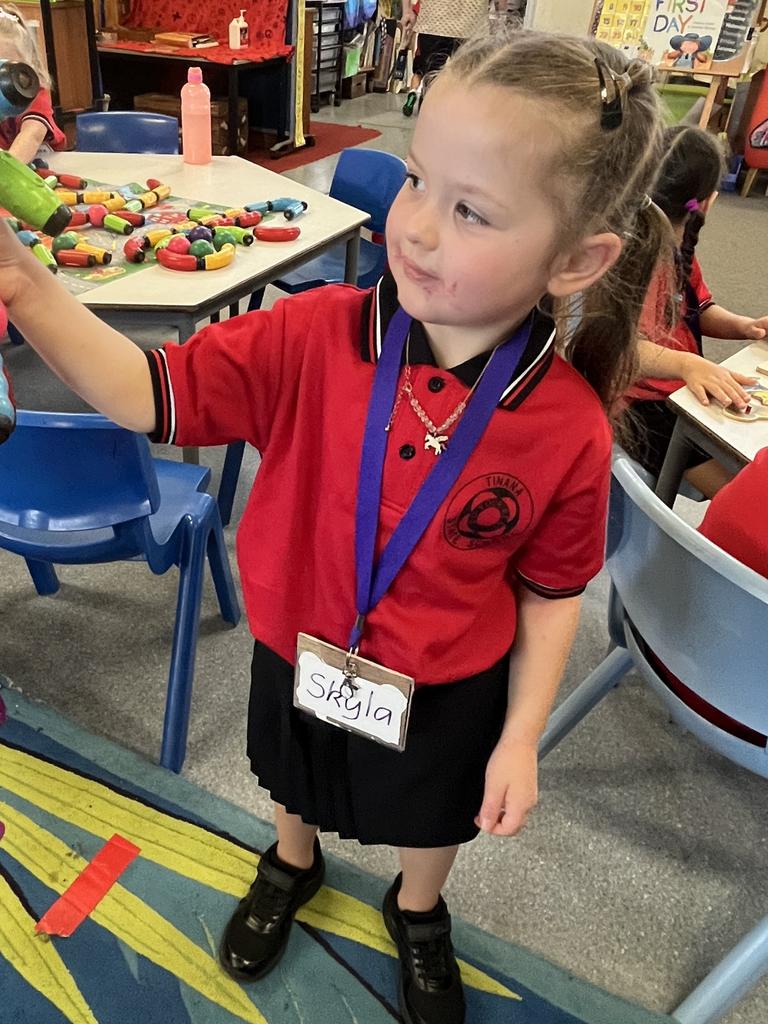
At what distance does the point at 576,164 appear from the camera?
608 millimetres

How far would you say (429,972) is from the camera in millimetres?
1104

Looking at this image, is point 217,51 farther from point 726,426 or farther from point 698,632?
point 698,632

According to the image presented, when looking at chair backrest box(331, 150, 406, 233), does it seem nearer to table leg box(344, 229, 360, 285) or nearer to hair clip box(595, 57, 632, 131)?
table leg box(344, 229, 360, 285)

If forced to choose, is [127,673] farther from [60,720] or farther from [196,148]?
[196,148]

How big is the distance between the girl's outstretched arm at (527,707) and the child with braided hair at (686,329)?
0.47 metres

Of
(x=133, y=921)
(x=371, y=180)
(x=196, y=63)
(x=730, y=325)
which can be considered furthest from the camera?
(x=196, y=63)

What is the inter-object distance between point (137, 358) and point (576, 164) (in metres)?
0.41

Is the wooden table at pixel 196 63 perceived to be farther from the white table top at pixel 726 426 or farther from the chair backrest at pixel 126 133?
the white table top at pixel 726 426

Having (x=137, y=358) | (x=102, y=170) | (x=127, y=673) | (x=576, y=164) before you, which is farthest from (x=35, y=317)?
(x=102, y=170)

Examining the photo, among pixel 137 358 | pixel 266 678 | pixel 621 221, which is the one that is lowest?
pixel 266 678

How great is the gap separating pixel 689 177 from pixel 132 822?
1531mm

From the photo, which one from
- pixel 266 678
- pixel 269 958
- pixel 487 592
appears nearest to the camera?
pixel 487 592

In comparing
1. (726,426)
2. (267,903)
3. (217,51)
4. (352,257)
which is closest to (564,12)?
(217,51)

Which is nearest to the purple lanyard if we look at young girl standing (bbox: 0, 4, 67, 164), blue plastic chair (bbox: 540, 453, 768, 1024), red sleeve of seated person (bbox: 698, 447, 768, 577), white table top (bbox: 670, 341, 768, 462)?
blue plastic chair (bbox: 540, 453, 768, 1024)
